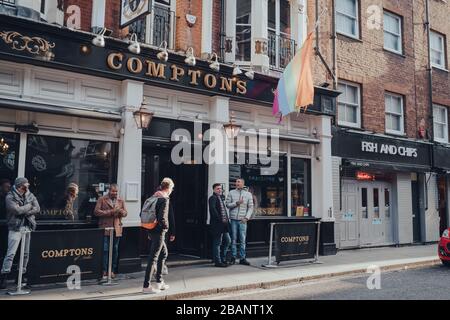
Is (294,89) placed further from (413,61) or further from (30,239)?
(413,61)

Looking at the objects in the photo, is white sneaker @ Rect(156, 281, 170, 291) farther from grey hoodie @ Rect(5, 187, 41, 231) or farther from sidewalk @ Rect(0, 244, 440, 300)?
grey hoodie @ Rect(5, 187, 41, 231)

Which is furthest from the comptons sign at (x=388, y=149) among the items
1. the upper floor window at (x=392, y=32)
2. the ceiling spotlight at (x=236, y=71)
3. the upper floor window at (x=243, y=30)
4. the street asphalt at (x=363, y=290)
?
the street asphalt at (x=363, y=290)

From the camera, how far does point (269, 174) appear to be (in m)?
12.5

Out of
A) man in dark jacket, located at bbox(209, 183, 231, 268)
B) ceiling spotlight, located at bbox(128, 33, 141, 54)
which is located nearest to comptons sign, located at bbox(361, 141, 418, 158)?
man in dark jacket, located at bbox(209, 183, 231, 268)

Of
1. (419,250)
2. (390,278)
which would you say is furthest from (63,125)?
(419,250)

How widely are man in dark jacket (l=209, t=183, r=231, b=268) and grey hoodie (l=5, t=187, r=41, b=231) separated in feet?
12.8

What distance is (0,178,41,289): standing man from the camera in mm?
7445

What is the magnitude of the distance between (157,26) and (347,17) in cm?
787

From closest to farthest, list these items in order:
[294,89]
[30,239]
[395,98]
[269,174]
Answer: [30,239], [294,89], [269,174], [395,98]

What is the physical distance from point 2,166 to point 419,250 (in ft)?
41.1

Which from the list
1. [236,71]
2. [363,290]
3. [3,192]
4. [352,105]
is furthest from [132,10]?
[352,105]

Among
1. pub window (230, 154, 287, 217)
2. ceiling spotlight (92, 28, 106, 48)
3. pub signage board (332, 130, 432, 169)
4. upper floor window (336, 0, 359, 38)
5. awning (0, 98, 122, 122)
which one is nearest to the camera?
awning (0, 98, 122, 122)

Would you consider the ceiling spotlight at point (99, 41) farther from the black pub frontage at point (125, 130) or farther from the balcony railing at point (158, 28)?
the balcony railing at point (158, 28)

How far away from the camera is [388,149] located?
1540cm
